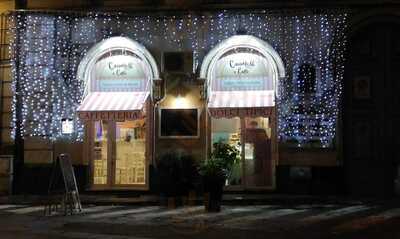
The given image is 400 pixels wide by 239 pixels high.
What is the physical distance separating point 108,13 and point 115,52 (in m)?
1.23

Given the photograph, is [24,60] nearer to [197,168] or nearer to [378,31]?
[197,168]

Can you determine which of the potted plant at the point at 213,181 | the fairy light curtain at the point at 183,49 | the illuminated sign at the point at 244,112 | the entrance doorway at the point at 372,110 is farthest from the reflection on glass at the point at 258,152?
the potted plant at the point at 213,181

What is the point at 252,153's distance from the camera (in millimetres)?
18609

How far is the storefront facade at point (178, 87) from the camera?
18078mm

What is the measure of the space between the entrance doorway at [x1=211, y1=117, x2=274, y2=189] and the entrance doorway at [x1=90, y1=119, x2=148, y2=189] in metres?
2.38

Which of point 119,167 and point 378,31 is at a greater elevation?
point 378,31

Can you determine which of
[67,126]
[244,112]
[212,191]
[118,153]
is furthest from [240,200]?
[67,126]

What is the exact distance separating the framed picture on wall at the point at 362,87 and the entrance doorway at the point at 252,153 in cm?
274

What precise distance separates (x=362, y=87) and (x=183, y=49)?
5540mm

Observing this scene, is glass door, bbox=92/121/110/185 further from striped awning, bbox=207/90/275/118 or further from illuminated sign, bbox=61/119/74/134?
striped awning, bbox=207/90/275/118

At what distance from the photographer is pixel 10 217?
46.5 feet

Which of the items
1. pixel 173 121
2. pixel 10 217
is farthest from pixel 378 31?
pixel 10 217

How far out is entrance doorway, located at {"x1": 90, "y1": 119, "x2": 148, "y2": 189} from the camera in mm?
19016

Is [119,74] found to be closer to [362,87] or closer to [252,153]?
[252,153]
